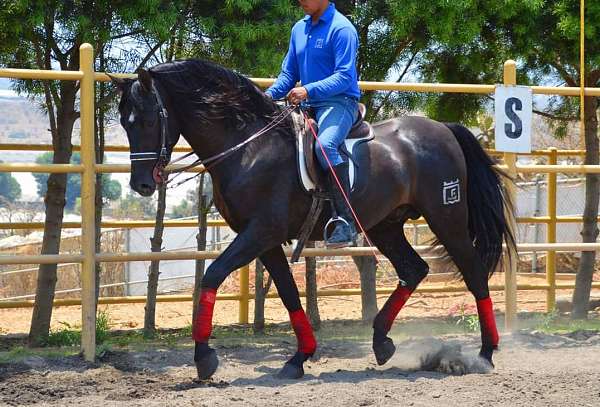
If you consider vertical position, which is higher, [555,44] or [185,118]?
[555,44]

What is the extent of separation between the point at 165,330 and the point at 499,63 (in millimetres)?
4550

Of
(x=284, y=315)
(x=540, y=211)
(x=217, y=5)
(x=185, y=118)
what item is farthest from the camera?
(x=540, y=211)

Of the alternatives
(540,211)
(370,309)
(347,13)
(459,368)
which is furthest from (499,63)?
(540,211)

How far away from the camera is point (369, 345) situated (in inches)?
271

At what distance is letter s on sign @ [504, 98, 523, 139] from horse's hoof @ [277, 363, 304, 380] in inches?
111

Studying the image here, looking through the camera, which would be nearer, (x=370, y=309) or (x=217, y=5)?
(x=217, y=5)

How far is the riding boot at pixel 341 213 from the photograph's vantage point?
18.3 ft

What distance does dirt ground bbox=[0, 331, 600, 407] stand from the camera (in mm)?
4863

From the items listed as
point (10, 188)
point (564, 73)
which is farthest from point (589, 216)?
point (10, 188)

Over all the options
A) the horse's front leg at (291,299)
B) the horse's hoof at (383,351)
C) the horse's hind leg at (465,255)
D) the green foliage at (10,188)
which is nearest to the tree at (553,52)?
the horse's hind leg at (465,255)

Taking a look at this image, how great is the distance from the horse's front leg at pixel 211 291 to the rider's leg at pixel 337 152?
58 centimetres

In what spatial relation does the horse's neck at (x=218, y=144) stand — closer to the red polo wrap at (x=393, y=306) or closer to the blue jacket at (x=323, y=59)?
the blue jacket at (x=323, y=59)

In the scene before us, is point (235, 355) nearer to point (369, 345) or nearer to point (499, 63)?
point (369, 345)

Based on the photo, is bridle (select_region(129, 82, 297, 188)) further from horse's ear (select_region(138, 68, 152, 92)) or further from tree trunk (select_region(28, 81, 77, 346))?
tree trunk (select_region(28, 81, 77, 346))
